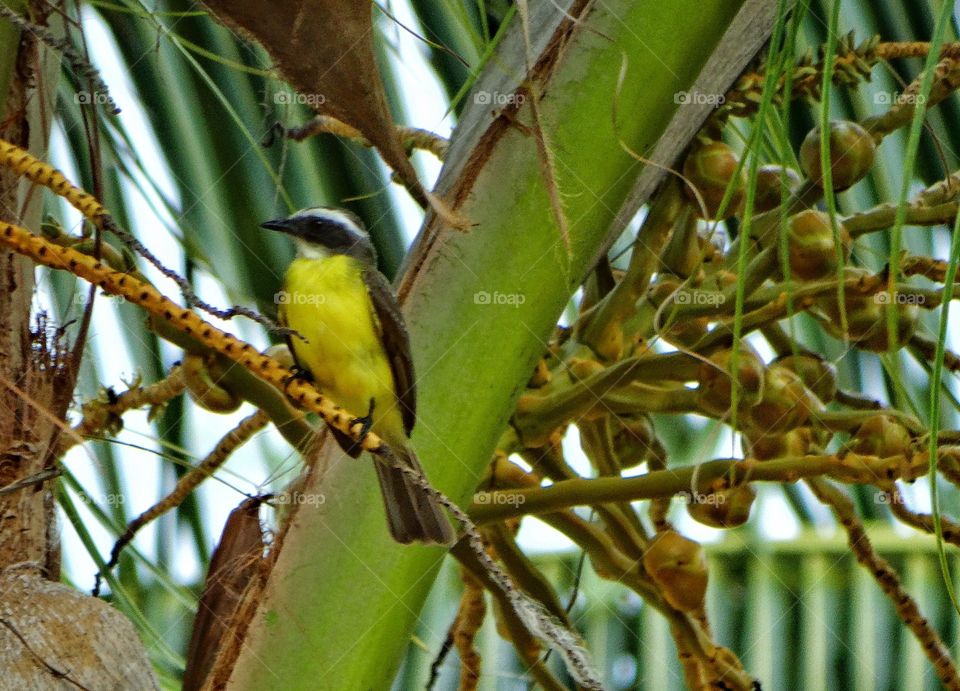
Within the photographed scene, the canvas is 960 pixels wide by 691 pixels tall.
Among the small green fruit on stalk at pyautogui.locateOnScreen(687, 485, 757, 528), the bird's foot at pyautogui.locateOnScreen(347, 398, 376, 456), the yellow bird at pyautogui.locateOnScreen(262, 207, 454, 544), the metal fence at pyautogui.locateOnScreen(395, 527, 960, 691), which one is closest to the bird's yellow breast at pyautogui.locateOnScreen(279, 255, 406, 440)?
the yellow bird at pyautogui.locateOnScreen(262, 207, 454, 544)

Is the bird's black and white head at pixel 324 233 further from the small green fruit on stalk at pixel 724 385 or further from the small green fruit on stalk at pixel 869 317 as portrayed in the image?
the small green fruit on stalk at pixel 869 317

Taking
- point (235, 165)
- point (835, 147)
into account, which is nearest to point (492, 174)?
point (835, 147)

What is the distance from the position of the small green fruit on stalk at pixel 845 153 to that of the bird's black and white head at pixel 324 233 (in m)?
0.45

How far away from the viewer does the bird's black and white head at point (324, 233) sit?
51.9 inches

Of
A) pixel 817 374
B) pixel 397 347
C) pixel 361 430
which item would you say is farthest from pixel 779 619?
pixel 361 430

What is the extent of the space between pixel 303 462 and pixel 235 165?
0.63 meters

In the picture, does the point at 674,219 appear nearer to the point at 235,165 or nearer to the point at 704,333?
the point at 704,333

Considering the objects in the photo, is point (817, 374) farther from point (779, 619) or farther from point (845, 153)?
point (779, 619)

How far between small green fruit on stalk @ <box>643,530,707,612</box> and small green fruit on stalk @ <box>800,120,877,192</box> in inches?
14.7

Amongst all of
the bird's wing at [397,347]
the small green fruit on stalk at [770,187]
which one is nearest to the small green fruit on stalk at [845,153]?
the small green fruit on stalk at [770,187]

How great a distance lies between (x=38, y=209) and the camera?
1.01 m

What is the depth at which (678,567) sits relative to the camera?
46.4 inches

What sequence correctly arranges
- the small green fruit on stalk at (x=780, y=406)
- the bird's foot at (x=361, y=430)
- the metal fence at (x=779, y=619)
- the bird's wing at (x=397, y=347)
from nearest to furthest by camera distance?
the bird's foot at (x=361, y=430), the bird's wing at (x=397, y=347), the small green fruit on stalk at (x=780, y=406), the metal fence at (x=779, y=619)

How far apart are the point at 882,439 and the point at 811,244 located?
192 millimetres
